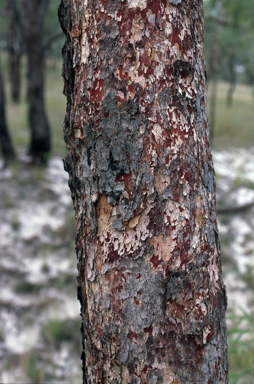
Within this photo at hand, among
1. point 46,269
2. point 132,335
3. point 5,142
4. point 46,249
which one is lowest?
point 132,335

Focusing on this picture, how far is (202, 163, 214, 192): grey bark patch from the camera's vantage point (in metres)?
0.89

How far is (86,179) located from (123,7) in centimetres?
47

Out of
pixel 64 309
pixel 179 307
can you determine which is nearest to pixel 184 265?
pixel 179 307

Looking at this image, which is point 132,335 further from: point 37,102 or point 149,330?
point 37,102

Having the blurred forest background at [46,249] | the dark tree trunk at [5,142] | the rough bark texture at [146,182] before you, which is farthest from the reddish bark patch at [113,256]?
the dark tree trunk at [5,142]

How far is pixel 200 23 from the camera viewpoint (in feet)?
2.90

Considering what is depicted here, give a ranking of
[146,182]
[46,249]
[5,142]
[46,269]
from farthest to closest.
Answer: [5,142] < [46,249] < [46,269] < [146,182]

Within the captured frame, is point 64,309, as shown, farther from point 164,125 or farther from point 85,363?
point 164,125

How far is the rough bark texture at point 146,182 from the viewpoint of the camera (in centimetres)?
80

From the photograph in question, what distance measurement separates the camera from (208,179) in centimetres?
90

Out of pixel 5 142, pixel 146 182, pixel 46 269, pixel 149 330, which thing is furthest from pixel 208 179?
pixel 5 142

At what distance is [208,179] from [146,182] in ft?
0.65

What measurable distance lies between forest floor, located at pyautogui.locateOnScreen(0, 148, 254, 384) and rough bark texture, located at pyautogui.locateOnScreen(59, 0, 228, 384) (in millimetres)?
1182

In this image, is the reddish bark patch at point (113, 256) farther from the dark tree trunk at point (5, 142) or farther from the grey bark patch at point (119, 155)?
the dark tree trunk at point (5, 142)
